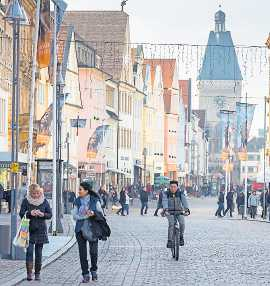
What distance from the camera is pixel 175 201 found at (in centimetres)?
2580

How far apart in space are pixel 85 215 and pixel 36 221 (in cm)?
85

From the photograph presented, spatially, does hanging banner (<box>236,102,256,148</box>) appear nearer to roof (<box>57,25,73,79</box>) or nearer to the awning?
roof (<box>57,25,73,79</box>)

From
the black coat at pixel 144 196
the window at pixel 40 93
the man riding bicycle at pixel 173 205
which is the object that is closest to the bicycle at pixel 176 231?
the man riding bicycle at pixel 173 205

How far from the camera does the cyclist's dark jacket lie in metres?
25.7

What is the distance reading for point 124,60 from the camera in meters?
108

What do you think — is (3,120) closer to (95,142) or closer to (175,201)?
(95,142)

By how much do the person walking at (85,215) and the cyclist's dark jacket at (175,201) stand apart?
6354 mm

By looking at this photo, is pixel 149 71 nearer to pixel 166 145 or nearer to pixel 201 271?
pixel 166 145

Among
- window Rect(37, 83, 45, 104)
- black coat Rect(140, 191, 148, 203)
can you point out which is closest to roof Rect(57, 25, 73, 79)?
window Rect(37, 83, 45, 104)

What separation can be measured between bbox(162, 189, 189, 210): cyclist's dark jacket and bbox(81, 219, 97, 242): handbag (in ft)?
21.4

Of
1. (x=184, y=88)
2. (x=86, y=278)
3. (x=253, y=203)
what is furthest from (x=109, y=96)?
(x=86, y=278)

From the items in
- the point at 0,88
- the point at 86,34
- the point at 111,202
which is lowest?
the point at 111,202

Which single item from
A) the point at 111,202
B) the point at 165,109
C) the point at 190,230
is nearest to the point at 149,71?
the point at 165,109

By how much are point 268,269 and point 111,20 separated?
87.1 metres
